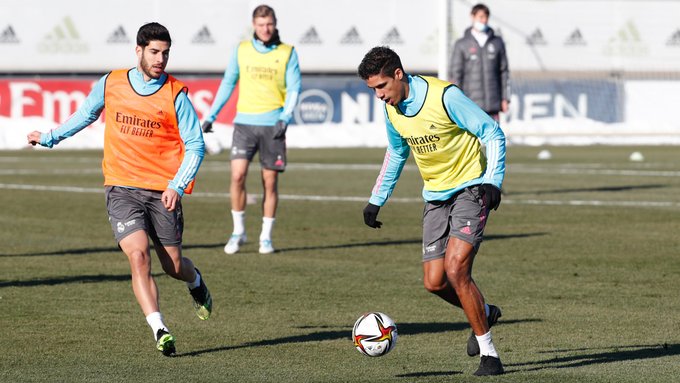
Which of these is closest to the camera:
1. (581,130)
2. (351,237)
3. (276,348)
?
(276,348)

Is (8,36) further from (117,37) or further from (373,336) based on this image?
(373,336)

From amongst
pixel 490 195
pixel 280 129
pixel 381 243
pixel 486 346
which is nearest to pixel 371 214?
pixel 490 195

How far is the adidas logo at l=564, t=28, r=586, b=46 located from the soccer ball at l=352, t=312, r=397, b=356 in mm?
36761

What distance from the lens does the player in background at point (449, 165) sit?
25.7 ft

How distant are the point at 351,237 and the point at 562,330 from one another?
626cm

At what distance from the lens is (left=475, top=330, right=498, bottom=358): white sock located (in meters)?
7.81

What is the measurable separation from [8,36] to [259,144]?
33555 millimetres

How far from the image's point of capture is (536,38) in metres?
43.3

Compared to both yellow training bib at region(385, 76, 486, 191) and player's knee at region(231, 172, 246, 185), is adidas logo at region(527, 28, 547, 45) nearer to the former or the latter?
player's knee at region(231, 172, 246, 185)

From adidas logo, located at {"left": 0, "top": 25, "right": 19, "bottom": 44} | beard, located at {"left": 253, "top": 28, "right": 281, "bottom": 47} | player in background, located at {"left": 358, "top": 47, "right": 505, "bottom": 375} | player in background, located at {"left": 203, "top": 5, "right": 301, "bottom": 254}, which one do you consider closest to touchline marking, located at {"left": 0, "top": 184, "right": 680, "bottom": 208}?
player in background, located at {"left": 203, "top": 5, "right": 301, "bottom": 254}

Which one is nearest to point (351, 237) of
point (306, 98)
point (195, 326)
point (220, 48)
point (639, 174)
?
point (195, 326)

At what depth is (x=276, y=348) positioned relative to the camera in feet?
28.8

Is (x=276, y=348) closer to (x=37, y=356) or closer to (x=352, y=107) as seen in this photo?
(x=37, y=356)

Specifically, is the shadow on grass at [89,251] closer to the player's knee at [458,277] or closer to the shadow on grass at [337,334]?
the shadow on grass at [337,334]
